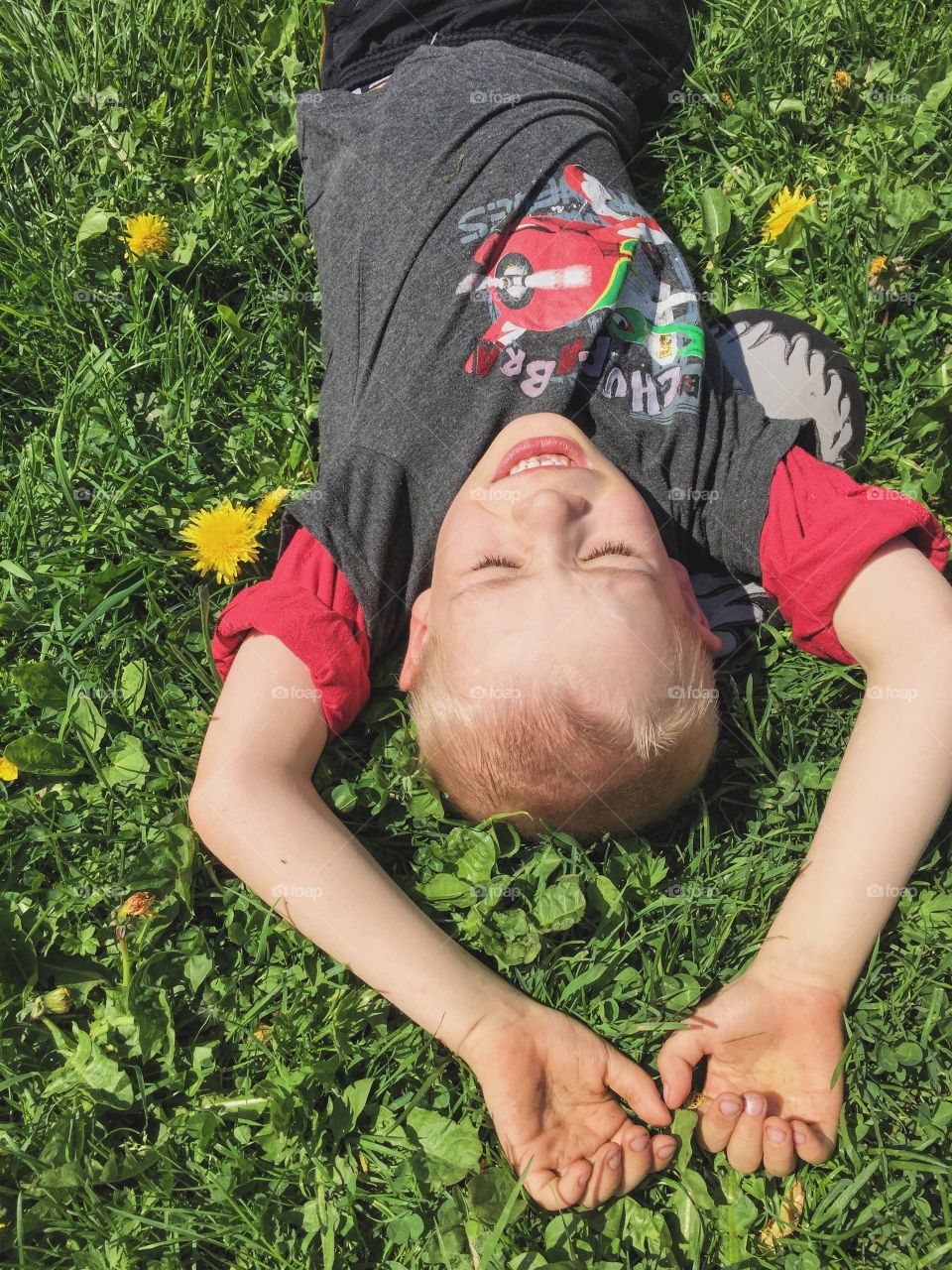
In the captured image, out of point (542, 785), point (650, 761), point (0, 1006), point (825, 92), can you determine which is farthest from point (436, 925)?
point (825, 92)

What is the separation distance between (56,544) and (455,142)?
148 cm

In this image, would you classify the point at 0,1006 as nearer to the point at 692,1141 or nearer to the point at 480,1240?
the point at 480,1240

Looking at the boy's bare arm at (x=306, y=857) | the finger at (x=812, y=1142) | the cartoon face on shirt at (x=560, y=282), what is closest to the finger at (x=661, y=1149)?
the finger at (x=812, y=1142)

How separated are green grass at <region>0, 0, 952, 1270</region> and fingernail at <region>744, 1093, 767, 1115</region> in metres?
0.13

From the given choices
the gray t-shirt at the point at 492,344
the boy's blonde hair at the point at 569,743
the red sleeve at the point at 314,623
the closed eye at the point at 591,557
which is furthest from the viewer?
the gray t-shirt at the point at 492,344

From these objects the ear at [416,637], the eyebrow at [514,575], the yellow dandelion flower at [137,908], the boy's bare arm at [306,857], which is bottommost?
the yellow dandelion flower at [137,908]

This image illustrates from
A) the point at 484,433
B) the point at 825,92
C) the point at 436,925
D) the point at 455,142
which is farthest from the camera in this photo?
the point at 825,92

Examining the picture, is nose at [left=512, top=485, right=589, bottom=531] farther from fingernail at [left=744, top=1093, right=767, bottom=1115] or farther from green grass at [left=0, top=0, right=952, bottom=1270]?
fingernail at [left=744, top=1093, right=767, bottom=1115]

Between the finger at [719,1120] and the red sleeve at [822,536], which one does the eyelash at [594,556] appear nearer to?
the red sleeve at [822,536]

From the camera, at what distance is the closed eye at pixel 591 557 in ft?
7.14

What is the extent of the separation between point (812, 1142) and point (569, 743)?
2.95 ft

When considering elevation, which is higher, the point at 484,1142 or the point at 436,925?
the point at 436,925

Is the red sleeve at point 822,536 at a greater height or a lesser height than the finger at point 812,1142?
greater

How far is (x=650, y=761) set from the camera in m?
2.14
